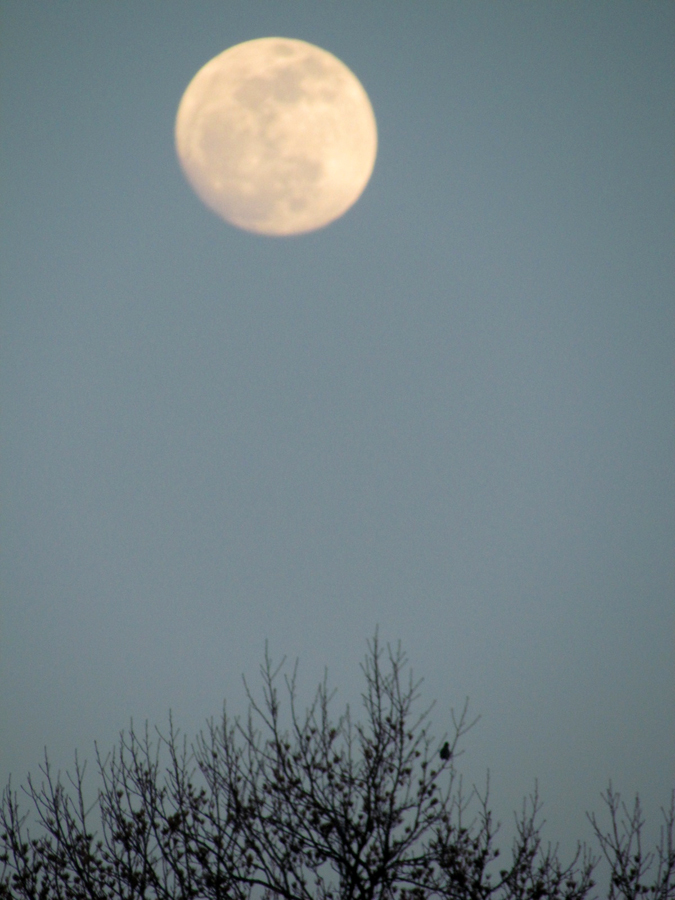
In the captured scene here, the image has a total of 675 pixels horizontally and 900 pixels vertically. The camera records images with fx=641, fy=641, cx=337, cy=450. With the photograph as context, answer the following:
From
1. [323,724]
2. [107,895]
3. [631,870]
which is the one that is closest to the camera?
[107,895]

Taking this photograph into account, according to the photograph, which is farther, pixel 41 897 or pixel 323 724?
pixel 323 724

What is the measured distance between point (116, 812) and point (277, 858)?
2396 millimetres

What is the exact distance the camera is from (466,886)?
31.1 ft

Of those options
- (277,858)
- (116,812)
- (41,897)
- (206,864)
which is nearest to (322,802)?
(277,858)

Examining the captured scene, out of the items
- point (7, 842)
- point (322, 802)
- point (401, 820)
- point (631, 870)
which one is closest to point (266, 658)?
point (322, 802)

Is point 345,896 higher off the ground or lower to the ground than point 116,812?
lower

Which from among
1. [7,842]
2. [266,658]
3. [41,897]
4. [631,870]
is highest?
[266,658]

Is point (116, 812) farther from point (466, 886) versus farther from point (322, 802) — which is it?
point (466, 886)

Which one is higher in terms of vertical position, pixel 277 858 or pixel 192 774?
pixel 192 774

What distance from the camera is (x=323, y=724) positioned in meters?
10.6

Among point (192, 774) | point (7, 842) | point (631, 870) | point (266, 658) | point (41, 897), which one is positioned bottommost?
point (631, 870)

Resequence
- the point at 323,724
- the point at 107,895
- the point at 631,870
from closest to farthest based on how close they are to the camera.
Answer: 1. the point at 107,895
2. the point at 631,870
3. the point at 323,724

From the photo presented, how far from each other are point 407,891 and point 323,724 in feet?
9.24

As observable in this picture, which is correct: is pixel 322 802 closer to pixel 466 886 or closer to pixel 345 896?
pixel 345 896
